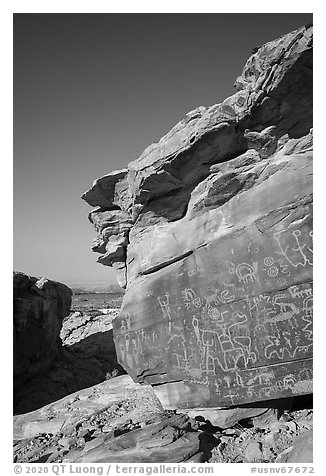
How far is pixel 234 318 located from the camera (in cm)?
858

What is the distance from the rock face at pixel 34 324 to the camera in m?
17.6

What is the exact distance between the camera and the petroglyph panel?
7875mm

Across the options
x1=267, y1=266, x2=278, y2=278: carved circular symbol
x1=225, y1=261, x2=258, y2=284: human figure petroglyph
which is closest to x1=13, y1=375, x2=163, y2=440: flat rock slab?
x1=225, y1=261, x2=258, y2=284: human figure petroglyph

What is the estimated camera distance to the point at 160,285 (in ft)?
32.5

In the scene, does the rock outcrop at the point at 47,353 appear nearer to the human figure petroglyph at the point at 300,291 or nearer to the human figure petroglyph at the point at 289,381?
the human figure petroglyph at the point at 289,381

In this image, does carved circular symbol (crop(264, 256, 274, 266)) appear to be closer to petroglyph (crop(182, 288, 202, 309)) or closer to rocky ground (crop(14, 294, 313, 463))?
petroglyph (crop(182, 288, 202, 309))

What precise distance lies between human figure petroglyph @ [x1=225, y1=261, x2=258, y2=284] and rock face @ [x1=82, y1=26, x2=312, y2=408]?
2 centimetres
